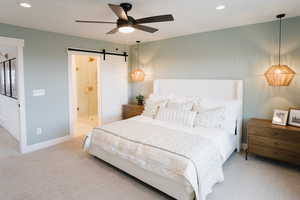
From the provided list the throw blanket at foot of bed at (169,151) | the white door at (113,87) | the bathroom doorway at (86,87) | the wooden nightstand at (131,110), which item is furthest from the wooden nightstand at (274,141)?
the bathroom doorway at (86,87)

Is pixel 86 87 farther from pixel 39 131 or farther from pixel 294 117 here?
pixel 294 117

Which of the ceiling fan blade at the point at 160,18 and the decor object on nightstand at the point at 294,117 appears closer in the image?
the ceiling fan blade at the point at 160,18

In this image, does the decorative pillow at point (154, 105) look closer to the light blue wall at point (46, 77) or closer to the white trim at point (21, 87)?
the light blue wall at point (46, 77)

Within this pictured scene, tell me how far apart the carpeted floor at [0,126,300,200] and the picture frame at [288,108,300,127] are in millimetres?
739

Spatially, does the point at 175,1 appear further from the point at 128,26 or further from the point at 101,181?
the point at 101,181

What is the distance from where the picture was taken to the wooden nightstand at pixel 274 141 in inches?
110

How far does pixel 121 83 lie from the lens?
5.50 metres

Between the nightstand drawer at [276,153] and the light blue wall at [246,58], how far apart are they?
721 millimetres

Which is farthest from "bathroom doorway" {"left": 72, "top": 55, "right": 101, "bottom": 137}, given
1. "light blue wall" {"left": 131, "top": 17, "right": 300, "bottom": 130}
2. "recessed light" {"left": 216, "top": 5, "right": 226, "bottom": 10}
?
"recessed light" {"left": 216, "top": 5, "right": 226, "bottom": 10}

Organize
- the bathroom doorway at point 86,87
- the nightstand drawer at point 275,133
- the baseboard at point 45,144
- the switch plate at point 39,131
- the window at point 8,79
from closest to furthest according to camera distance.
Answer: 1. the nightstand drawer at point 275,133
2. the baseboard at point 45,144
3. the switch plate at point 39,131
4. the window at point 8,79
5. the bathroom doorway at point 86,87

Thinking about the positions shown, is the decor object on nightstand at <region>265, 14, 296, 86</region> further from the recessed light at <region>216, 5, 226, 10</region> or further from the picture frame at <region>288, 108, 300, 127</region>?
the recessed light at <region>216, 5, 226, 10</region>

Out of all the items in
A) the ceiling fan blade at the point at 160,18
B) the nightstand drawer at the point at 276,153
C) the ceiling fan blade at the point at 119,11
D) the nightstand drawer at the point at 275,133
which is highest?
the ceiling fan blade at the point at 119,11

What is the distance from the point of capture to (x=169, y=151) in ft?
7.35

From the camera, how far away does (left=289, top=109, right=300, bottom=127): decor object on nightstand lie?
2987mm
